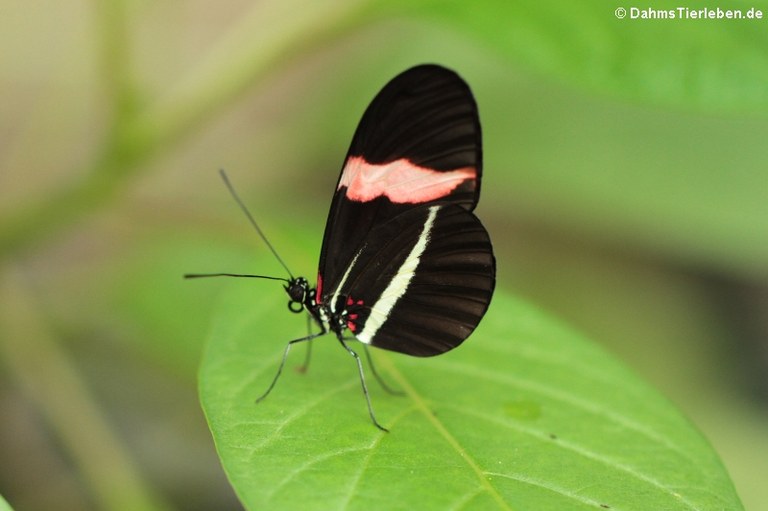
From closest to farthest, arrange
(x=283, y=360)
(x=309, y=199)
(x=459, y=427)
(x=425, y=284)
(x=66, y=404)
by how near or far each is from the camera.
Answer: (x=459, y=427) → (x=283, y=360) → (x=425, y=284) → (x=66, y=404) → (x=309, y=199)

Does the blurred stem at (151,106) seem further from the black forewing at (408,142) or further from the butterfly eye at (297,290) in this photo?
the butterfly eye at (297,290)

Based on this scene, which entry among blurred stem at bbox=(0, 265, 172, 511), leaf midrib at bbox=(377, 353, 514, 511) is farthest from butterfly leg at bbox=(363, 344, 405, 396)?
blurred stem at bbox=(0, 265, 172, 511)

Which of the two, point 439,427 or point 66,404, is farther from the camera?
point 66,404

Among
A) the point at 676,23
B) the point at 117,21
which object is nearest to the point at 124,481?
the point at 117,21

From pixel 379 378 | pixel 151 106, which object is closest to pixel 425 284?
pixel 379 378

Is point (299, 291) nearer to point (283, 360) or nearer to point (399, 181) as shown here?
point (283, 360)

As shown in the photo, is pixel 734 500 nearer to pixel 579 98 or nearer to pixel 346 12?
pixel 346 12

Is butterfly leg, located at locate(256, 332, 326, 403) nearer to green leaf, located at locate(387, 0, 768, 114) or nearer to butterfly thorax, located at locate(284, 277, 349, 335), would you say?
butterfly thorax, located at locate(284, 277, 349, 335)
